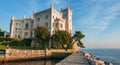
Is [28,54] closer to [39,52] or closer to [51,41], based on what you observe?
[39,52]

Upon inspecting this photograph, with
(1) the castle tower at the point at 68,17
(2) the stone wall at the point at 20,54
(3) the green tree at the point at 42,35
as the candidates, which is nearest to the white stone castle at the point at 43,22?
(1) the castle tower at the point at 68,17

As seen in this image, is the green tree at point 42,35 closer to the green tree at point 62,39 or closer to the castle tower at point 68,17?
the green tree at point 62,39

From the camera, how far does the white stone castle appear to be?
5478 cm

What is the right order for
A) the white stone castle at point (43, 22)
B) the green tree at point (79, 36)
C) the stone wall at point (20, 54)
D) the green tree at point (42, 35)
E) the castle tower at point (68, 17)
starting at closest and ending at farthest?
1. the stone wall at point (20, 54)
2. the green tree at point (42, 35)
3. the white stone castle at point (43, 22)
4. the green tree at point (79, 36)
5. the castle tower at point (68, 17)

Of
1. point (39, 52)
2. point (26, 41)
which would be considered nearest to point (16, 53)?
point (39, 52)

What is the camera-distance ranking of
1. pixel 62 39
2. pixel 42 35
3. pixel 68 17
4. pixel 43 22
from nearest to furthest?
pixel 42 35 → pixel 62 39 → pixel 43 22 → pixel 68 17

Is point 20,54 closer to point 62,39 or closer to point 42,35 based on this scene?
point 42,35

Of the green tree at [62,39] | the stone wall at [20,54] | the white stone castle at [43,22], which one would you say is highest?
the white stone castle at [43,22]

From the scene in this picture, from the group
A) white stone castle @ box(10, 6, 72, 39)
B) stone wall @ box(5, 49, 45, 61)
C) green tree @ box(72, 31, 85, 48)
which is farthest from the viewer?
green tree @ box(72, 31, 85, 48)

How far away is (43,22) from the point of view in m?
57.2

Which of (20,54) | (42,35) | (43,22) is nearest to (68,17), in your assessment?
(43,22)

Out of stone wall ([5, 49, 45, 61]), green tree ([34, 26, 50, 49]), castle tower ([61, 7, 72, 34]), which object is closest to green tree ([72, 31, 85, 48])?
castle tower ([61, 7, 72, 34])

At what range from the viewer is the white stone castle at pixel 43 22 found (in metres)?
54.8

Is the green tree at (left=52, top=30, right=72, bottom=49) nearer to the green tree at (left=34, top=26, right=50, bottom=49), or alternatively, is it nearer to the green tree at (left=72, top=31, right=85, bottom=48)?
the green tree at (left=34, top=26, right=50, bottom=49)
